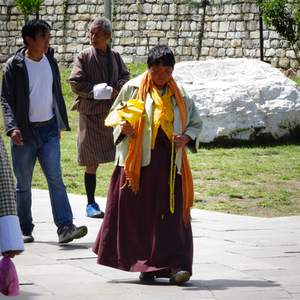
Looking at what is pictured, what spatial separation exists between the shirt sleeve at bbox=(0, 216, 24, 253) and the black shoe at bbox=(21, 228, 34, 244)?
255 cm

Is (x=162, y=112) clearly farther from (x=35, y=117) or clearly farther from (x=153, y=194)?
(x=35, y=117)

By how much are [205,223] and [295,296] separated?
255cm

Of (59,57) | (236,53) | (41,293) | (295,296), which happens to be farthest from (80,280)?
(59,57)

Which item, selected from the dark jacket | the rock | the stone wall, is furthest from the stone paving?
the stone wall

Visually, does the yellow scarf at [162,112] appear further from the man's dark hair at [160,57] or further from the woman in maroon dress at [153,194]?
the man's dark hair at [160,57]

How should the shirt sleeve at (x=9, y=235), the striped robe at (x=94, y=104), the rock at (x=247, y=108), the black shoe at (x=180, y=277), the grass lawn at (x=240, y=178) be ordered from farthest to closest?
the rock at (x=247, y=108) → the grass lawn at (x=240, y=178) → the striped robe at (x=94, y=104) → the black shoe at (x=180, y=277) → the shirt sleeve at (x=9, y=235)

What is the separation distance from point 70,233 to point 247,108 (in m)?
5.99

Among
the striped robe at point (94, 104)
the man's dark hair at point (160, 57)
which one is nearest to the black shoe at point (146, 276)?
the man's dark hair at point (160, 57)

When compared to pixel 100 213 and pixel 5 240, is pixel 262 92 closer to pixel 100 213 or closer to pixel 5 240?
pixel 100 213

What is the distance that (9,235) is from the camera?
102 inches

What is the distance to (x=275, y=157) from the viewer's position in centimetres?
977

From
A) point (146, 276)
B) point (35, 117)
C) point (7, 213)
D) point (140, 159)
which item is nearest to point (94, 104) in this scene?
point (35, 117)

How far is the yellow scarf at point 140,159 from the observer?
13.0 feet

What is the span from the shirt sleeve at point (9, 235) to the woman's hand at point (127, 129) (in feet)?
4.89
